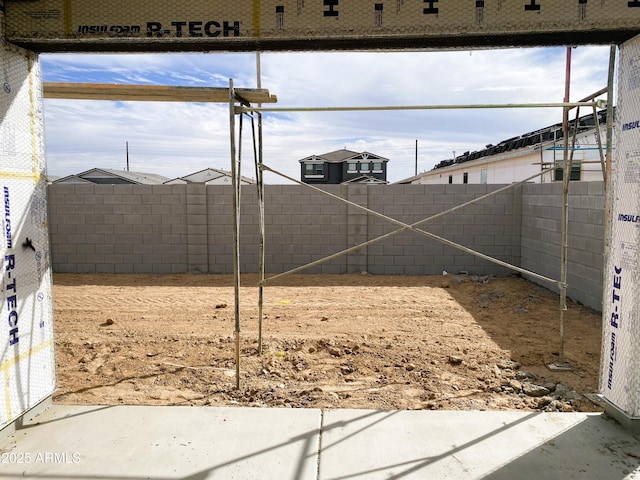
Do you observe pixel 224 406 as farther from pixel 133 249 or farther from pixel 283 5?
pixel 133 249

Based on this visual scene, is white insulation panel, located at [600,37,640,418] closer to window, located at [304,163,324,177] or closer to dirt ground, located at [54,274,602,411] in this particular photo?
dirt ground, located at [54,274,602,411]

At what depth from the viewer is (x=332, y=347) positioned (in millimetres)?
5836

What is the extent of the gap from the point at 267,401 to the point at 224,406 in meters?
0.41

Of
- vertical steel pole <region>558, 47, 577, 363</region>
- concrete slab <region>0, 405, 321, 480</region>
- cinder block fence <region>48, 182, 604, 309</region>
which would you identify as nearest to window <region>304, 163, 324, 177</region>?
cinder block fence <region>48, 182, 604, 309</region>

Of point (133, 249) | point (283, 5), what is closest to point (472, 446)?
point (283, 5)

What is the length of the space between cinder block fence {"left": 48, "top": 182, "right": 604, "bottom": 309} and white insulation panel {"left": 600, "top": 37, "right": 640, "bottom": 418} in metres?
6.95

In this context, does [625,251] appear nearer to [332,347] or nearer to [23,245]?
[332,347]

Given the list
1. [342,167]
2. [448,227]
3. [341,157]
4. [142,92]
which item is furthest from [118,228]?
[341,157]

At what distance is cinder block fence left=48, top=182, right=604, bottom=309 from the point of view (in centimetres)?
1059

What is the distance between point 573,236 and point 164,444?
7.17 meters

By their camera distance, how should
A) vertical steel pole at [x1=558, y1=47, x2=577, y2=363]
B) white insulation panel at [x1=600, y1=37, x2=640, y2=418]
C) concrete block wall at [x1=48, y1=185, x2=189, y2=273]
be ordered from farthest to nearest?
concrete block wall at [x1=48, y1=185, x2=189, y2=273], vertical steel pole at [x1=558, y1=47, x2=577, y2=363], white insulation panel at [x1=600, y1=37, x2=640, y2=418]

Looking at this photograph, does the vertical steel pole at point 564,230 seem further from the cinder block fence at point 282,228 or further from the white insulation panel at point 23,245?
the cinder block fence at point 282,228

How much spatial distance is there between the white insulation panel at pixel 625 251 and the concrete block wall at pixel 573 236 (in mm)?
3911

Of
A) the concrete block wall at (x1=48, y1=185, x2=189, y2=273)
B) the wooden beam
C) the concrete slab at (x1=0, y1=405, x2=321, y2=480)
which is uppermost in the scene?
the wooden beam
